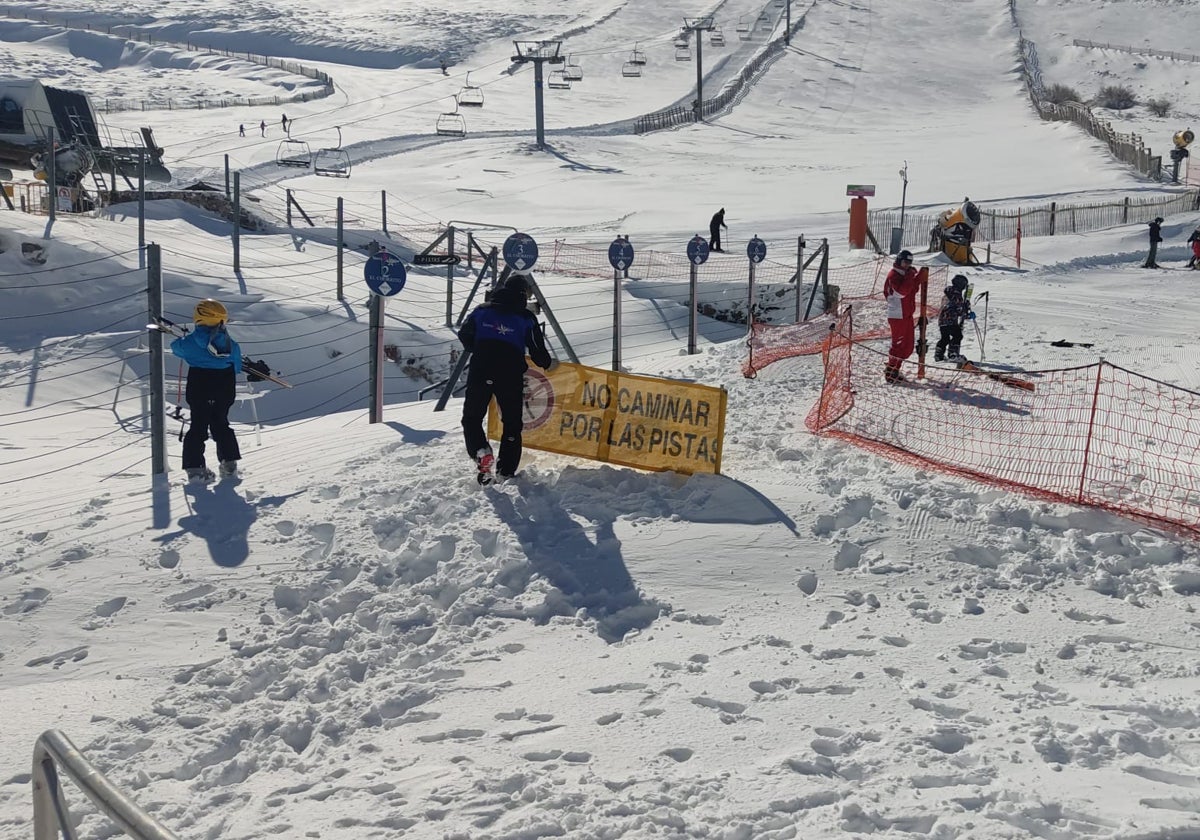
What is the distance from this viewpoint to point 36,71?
229 ft

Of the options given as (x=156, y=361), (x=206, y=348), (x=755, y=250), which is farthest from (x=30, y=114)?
(x=206, y=348)

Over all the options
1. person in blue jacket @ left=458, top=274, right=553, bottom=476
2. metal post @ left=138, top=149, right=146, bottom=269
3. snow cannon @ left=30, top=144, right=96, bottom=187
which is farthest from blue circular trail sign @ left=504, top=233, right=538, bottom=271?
snow cannon @ left=30, top=144, right=96, bottom=187

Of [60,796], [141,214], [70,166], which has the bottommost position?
[60,796]

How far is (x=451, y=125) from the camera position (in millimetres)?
57156

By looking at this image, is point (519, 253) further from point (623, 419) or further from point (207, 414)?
point (207, 414)

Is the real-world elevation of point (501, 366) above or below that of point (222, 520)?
above

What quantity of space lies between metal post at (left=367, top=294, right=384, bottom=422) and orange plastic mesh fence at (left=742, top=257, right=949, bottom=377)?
4302 millimetres

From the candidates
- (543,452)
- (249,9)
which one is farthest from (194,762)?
(249,9)

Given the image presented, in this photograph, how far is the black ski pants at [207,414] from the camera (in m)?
8.26

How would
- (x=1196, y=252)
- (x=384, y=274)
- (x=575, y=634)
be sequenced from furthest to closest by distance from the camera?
(x=1196, y=252), (x=384, y=274), (x=575, y=634)

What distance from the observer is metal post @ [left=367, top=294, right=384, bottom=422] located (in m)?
10.1

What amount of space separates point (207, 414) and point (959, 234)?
65.3 ft

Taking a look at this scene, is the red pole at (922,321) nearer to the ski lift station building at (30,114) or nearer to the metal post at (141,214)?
the metal post at (141,214)

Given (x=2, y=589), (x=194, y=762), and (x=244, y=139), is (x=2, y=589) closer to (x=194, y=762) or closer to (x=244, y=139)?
(x=194, y=762)
